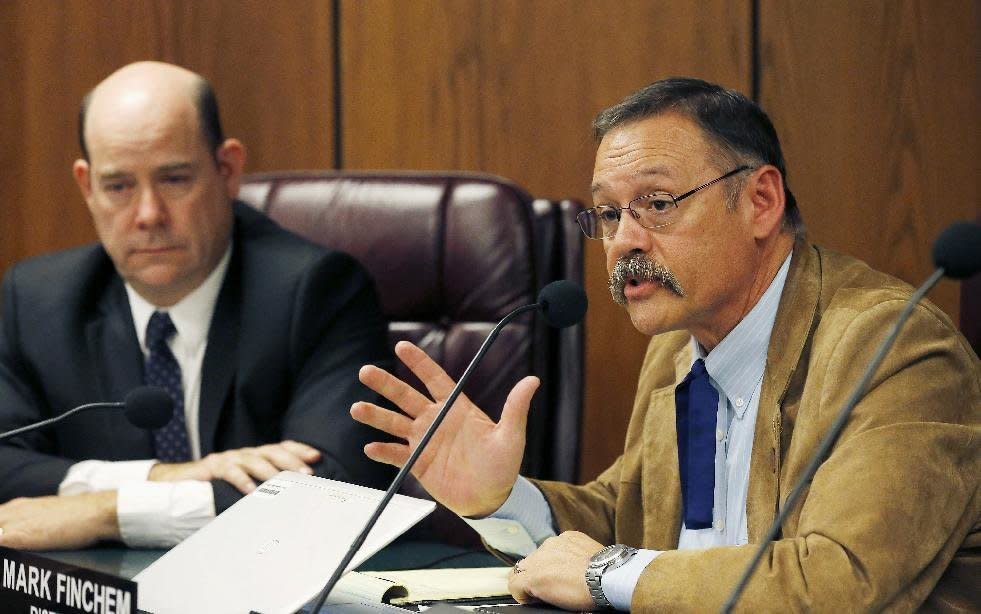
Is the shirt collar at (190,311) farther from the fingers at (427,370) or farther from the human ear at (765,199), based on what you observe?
the human ear at (765,199)

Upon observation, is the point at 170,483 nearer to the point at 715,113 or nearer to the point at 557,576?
the point at 557,576

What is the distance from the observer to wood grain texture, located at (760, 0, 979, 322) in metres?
2.82

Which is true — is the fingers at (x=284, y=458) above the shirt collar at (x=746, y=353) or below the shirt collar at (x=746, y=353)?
below

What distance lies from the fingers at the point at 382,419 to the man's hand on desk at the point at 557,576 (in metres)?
0.27

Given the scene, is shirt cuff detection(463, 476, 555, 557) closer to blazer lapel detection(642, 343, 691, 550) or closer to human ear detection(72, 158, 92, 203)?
blazer lapel detection(642, 343, 691, 550)

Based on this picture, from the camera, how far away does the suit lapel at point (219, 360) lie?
7.73 ft

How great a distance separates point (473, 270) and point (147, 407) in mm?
822

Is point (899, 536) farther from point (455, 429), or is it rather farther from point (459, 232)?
Result: point (459, 232)

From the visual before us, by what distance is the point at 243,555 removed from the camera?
1.39m

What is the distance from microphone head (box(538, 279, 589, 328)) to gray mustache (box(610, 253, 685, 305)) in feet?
0.97

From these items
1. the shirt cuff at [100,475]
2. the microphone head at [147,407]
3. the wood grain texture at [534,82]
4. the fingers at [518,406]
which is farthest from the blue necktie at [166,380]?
the wood grain texture at [534,82]

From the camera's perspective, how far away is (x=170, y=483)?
2.09 metres

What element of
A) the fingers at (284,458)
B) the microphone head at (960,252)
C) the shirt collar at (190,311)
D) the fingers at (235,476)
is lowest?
the fingers at (235,476)

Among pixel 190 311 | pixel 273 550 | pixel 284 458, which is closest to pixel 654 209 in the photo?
pixel 273 550
